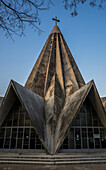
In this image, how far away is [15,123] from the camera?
12.6 meters

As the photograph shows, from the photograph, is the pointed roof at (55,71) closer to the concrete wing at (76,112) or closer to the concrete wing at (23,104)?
the concrete wing at (76,112)

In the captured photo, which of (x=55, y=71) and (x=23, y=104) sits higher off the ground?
(x=55, y=71)

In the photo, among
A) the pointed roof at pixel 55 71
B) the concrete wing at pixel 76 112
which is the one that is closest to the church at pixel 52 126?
the concrete wing at pixel 76 112

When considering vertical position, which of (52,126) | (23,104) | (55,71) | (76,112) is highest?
(55,71)

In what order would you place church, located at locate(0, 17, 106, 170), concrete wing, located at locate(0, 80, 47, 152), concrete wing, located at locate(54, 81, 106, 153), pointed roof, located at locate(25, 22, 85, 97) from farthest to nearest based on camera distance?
pointed roof, located at locate(25, 22, 85, 97), concrete wing, located at locate(0, 80, 47, 152), church, located at locate(0, 17, 106, 170), concrete wing, located at locate(54, 81, 106, 153)

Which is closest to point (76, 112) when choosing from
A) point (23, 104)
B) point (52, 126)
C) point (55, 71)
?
point (52, 126)

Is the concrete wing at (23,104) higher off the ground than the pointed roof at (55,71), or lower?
lower

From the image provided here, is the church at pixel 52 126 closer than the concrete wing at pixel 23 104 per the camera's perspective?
Yes

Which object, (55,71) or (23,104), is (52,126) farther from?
(55,71)

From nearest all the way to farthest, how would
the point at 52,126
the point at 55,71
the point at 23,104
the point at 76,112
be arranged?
the point at 23,104, the point at 76,112, the point at 52,126, the point at 55,71

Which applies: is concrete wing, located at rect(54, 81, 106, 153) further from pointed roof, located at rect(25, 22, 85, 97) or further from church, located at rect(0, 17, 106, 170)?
pointed roof, located at rect(25, 22, 85, 97)

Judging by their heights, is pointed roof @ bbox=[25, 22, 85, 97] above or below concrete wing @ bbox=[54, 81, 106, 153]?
above

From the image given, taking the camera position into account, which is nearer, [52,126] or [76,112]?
[76,112]

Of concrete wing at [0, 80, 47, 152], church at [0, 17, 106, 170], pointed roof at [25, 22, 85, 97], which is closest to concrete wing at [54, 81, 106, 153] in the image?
church at [0, 17, 106, 170]
